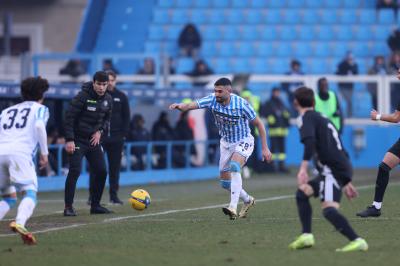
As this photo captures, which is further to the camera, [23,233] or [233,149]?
[233,149]

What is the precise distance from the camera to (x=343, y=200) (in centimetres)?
1686

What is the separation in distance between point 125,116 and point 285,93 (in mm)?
11313

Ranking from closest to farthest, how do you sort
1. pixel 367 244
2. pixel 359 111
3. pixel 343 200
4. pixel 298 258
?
pixel 298 258, pixel 367 244, pixel 343 200, pixel 359 111

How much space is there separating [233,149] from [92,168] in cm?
211

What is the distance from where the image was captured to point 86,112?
48.5 feet

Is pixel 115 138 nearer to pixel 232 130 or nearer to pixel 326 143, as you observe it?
pixel 232 130

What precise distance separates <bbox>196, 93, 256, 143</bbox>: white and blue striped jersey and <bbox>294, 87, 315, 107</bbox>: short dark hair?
3.71m

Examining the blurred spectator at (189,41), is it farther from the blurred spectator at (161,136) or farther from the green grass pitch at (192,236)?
the green grass pitch at (192,236)

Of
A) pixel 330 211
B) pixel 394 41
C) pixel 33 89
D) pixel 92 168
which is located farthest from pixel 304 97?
pixel 394 41

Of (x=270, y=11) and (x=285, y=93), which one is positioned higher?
(x=270, y=11)

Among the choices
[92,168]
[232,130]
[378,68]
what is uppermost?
[378,68]

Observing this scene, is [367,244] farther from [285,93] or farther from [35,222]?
[285,93]

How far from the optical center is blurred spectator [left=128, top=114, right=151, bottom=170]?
22.6 metres

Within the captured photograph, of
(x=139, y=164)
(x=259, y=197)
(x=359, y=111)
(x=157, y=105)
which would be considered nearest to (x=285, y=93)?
(x=359, y=111)
